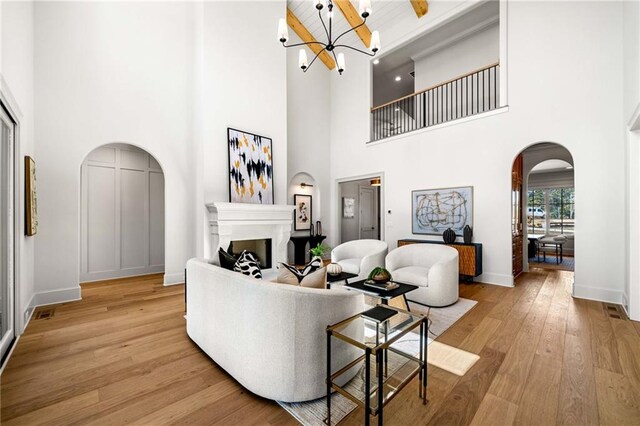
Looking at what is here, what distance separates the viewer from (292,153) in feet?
22.1

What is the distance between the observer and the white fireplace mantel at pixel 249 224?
4.60 metres

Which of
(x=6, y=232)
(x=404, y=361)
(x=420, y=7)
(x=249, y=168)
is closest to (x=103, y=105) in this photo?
(x=249, y=168)

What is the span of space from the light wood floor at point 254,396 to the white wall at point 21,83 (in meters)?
0.59

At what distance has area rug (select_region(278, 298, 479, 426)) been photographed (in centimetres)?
164

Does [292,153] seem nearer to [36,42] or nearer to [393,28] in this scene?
[393,28]

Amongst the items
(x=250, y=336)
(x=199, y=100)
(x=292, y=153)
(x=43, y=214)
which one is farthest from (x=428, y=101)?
(x=43, y=214)

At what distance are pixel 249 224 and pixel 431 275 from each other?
312 centimetres

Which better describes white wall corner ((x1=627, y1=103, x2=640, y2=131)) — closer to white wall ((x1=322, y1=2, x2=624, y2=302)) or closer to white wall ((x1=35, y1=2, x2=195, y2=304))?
white wall ((x1=322, y1=2, x2=624, y2=302))

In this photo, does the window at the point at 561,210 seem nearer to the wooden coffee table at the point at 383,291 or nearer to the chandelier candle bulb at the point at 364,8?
the wooden coffee table at the point at 383,291

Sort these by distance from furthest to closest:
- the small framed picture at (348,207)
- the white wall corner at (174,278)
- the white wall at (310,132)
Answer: the small framed picture at (348,207) < the white wall at (310,132) < the white wall corner at (174,278)

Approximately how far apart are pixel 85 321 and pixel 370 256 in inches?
144

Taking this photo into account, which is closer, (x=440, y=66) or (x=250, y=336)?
(x=250, y=336)

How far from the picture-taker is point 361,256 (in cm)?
473

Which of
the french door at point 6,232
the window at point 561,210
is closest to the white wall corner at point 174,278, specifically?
the french door at point 6,232
